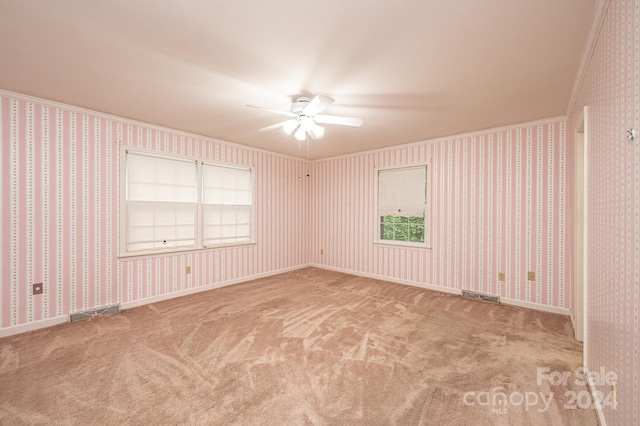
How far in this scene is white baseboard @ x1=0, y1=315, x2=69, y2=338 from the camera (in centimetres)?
275

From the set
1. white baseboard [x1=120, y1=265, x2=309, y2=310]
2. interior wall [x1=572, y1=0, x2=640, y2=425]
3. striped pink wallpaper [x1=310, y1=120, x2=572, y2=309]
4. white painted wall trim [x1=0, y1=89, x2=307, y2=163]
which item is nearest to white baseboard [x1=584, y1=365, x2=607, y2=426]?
interior wall [x1=572, y1=0, x2=640, y2=425]

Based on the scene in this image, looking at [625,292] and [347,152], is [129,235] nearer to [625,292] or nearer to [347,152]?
[347,152]

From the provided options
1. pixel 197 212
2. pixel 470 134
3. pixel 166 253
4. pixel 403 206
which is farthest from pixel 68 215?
pixel 470 134

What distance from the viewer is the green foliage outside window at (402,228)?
4648 mm

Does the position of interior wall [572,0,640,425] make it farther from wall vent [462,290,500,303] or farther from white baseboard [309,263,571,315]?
wall vent [462,290,500,303]

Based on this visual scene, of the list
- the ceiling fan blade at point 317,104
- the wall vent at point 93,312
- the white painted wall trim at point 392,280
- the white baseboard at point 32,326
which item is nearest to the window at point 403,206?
the white painted wall trim at point 392,280

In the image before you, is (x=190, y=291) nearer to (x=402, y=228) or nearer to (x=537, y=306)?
(x=402, y=228)

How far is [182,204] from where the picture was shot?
412cm

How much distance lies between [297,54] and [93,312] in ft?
12.3

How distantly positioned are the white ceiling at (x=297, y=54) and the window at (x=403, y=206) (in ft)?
5.05

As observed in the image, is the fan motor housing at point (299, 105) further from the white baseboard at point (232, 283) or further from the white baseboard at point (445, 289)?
the white baseboard at point (445, 289)

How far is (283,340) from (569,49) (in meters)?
3.39

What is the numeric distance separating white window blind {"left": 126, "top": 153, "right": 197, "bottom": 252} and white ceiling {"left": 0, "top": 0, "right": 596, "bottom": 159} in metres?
0.84

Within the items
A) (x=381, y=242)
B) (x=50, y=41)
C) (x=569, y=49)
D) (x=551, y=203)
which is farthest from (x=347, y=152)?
(x=50, y=41)
